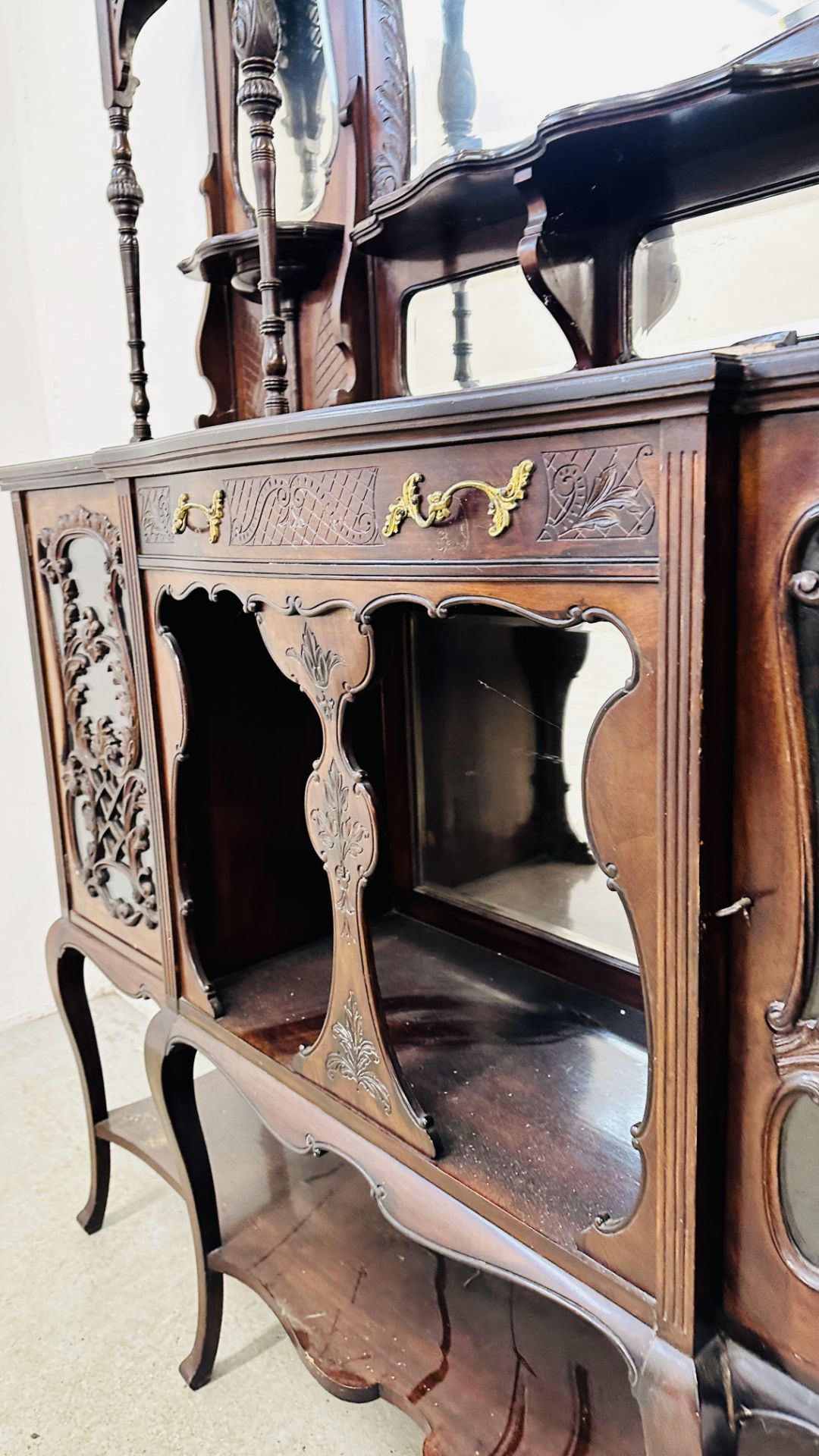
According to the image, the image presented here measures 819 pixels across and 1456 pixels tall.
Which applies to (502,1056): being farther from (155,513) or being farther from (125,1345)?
(125,1345)

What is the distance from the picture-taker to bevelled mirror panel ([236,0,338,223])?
4.75 ft

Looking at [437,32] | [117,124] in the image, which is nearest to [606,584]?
[437,32]

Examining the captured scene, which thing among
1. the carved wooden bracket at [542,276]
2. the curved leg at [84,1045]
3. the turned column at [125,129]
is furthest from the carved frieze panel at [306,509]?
the curved leg at [84,1045]

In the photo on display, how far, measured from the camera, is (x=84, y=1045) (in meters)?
1.86

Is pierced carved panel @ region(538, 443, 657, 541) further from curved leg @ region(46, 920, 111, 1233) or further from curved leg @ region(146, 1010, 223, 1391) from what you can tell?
curved leg @ region(46, 920, 111, 1233)

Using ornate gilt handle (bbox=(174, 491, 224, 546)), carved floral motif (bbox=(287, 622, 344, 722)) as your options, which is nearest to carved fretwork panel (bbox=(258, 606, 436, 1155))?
carved floral motif (bbox=(287, 622, 344, 722))

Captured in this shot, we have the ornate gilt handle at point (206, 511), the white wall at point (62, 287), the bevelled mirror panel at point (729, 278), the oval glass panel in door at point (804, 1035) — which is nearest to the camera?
the oval glass panel in door at point (804, 1035)

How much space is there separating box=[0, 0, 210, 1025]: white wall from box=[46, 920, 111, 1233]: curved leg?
3.16 ft

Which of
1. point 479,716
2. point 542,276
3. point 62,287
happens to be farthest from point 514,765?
point 62,287

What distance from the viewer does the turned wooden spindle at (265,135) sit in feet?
3.38

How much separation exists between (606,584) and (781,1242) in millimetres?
514

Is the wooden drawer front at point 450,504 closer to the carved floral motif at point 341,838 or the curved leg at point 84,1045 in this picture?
the carved floral motif at point 341,838

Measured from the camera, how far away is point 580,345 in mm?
1106

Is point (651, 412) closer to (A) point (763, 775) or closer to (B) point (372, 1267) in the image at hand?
(A) point (763, 775)
